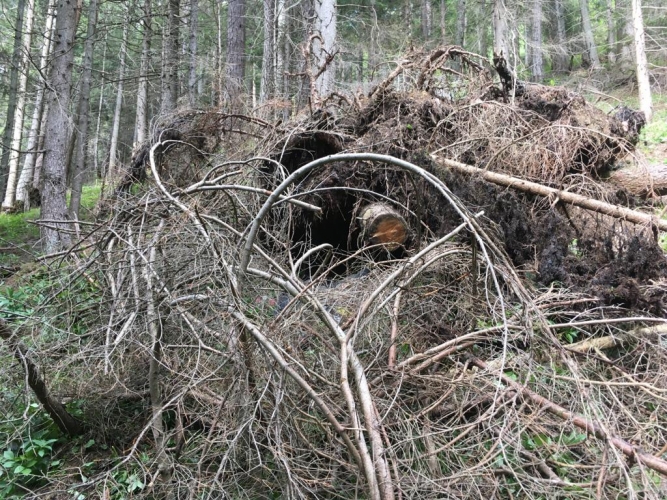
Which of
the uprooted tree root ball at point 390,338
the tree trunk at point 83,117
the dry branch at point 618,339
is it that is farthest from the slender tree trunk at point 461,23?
the dry branch at point 618,339

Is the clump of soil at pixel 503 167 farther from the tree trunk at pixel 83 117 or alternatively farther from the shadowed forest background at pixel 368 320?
the tree trunk at pixel 83 117

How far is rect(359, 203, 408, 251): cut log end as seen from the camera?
14.6 ft

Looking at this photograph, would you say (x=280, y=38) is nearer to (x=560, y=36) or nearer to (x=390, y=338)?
(x=390, y=338)

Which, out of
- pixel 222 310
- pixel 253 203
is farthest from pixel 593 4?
pixel 222 310

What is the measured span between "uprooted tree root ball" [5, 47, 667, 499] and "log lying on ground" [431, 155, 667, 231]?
6 cm

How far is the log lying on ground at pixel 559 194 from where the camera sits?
12.9 ft

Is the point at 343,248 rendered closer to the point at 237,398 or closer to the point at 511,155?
the point at 511,155

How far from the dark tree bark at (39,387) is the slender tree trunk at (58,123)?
4575 millimetres

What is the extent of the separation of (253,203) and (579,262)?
2.89 metres

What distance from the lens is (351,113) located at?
5.55 metres

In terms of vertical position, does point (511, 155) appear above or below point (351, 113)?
below

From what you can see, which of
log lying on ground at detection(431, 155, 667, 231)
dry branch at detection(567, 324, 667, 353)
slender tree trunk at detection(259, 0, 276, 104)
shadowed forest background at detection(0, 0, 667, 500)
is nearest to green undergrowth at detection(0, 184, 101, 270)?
slender tree trunk at detection(259, 0, 276, 104)

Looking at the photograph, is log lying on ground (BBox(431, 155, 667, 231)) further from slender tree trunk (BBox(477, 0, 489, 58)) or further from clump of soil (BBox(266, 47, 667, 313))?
slender tree trunk (BBox(477, 0, 489, 58))

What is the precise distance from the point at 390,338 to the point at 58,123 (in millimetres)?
6612
